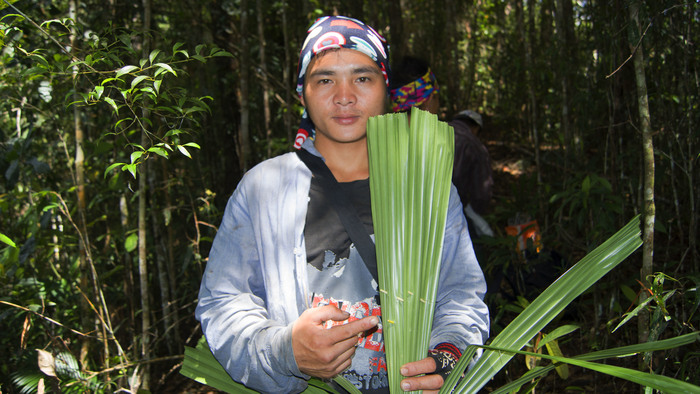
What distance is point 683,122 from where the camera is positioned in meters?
2.45

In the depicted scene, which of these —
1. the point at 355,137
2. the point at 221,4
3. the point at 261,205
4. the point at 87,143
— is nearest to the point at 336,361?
the point at 261,205

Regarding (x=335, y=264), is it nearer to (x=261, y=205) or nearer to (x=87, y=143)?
(x=261, y=205)

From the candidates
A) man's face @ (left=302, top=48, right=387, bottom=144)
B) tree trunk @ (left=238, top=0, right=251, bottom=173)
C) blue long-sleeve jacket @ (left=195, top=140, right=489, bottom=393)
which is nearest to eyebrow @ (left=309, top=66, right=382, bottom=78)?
man's face @ (left=302, top=48, right=387, bottom=144)

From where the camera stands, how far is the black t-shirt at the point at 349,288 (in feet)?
3.92

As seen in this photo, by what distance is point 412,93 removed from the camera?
9.29ft

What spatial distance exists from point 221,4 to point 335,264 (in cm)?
343

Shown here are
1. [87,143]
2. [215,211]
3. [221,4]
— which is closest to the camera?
[87,143]

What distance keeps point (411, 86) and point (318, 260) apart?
1813 millimetres

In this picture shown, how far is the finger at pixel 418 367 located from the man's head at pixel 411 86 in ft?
6.52

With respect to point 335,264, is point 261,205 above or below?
above

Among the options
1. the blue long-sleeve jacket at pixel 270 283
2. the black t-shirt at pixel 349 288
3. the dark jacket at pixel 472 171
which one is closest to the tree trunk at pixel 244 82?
the dark jacket at pixel 472 171

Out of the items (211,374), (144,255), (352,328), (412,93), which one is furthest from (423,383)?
(412,93)

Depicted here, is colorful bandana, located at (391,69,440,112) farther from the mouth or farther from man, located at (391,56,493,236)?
the mouth

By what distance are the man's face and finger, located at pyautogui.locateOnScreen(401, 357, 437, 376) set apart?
0.55 m
